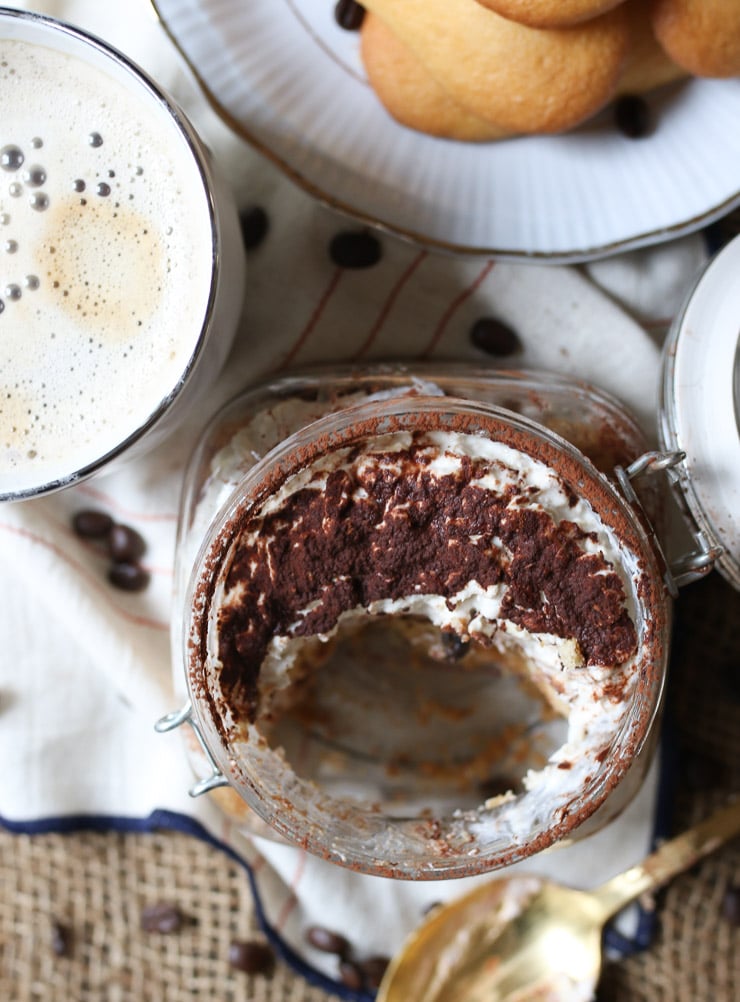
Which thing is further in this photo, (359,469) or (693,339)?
(693,339)

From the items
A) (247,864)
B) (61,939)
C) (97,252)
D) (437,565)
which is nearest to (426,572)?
(437,565)

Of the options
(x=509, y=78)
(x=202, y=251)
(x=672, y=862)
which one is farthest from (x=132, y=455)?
(x=672, y=862)

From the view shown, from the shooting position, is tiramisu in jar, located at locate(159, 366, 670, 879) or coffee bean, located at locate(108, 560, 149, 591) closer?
tiramisu in jar, located at locate(159, 366, 670, 879)

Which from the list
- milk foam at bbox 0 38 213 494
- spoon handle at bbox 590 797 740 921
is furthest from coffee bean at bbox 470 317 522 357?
spoon handle at bbox 590 797 740 921

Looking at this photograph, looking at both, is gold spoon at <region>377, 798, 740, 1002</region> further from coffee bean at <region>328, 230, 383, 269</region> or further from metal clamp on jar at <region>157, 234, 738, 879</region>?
coffee bean at <region>328, 230, 383, 269</region>

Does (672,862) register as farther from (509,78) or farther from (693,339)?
(509,78)

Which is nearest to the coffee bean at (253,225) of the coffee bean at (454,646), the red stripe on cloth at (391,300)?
the red stripe on cloth at (391,300)
